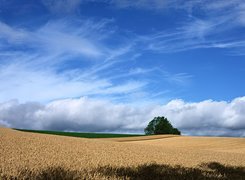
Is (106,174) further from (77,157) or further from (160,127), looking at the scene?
(160,127)

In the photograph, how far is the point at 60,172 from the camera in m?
9.30

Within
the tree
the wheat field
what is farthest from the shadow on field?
the tree

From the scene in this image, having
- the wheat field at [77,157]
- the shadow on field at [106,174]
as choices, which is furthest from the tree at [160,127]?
the shadow on field at [106,174]

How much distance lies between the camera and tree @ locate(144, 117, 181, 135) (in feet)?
261

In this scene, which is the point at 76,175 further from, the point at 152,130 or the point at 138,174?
the point at 152,130

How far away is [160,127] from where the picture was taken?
262 feet

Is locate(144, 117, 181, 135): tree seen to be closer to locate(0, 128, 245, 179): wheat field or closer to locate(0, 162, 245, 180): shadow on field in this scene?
locate(0, 128, 245, 179): wheat field

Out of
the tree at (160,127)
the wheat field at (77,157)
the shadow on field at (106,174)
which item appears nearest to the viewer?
the shadow on field at (106,174)

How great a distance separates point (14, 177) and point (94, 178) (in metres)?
1.64

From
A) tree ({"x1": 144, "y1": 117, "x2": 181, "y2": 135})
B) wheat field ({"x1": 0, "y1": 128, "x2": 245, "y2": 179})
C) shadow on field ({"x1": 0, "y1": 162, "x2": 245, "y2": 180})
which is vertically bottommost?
Answer: shadow on field ({"x1": 0, "y1": 162, "x2": 245, "y2": 180})

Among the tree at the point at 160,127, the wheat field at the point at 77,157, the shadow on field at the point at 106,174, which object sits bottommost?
the shadow on field at the point at 106,174

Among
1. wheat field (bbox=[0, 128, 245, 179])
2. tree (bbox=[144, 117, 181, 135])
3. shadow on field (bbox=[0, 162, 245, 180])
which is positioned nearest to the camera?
shadow on field (bbox=[0, 162, 245, 180])

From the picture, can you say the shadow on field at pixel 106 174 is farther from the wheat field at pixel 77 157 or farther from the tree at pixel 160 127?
the tree at pixel 160 127

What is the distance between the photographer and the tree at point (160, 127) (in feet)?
261
